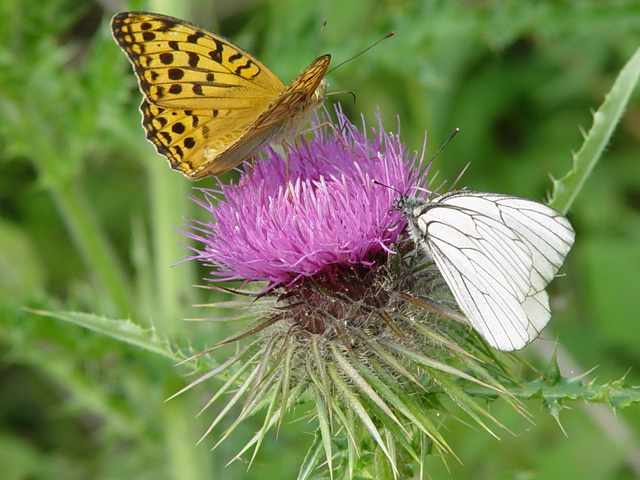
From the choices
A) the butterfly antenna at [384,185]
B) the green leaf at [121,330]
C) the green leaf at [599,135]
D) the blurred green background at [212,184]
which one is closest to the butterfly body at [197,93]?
the butterfly antenna at [384,185]

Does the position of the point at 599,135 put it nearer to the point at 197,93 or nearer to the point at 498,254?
the point at 498,254

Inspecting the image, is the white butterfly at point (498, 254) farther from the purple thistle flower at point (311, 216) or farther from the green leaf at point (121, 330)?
the green leaf at point (121, 330)

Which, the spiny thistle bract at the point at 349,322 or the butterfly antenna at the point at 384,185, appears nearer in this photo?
the spiny thistle bract at the point at 349,322

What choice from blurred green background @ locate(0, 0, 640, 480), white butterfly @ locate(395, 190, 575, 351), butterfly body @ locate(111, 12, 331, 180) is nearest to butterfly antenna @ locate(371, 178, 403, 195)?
white butterfly @ locate(395, 190, 575, 351)

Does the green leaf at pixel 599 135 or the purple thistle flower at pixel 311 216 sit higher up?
the green leaf at pixel 599 135

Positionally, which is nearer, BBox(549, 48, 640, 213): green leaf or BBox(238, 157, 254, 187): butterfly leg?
BBox(549, 48, 640, 213): green leaf

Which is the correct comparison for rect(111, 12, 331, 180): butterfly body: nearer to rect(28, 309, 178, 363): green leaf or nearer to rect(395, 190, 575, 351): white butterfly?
rect(28, 309, 178, 363): green leaf

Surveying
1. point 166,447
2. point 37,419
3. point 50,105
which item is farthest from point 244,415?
point 37,419

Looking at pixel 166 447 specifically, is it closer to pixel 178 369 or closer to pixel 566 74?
pixel 178 369
